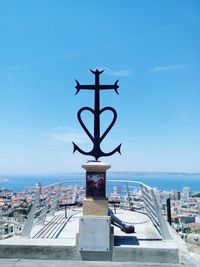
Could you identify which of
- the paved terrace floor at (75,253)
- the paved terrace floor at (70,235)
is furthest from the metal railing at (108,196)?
the paved terrace floor at (75,253)

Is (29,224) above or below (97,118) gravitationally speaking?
below

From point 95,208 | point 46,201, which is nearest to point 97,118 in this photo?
point 95,208

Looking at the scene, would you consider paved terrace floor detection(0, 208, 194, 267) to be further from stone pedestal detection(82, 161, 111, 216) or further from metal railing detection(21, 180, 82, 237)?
stone pedestal detection(82, 161, 111, 216)

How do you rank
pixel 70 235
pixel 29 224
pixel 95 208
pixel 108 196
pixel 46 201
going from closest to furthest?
pixel 95 208 < pixel 29 224 < pixel 70 235 < pixel 46 201 < pixel 108 196

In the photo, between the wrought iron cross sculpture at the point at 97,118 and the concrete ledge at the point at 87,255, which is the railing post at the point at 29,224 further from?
the wrought iron cross sculpture at the point at 97,118

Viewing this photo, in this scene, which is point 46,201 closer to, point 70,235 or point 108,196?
point 70,235

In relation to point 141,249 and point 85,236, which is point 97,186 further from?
point 141,249
